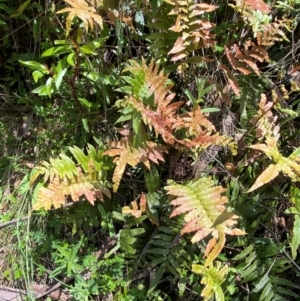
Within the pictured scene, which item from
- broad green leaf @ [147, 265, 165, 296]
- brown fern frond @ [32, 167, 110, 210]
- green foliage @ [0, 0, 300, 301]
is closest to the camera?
brown fern frond @ [32, 167, 110, 210]

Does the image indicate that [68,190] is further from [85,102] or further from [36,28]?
[36,28]

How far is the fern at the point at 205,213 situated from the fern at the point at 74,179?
1.05 ft

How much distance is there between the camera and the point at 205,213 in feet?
5.84

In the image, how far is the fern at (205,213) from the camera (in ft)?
5.59

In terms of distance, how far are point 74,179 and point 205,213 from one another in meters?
0.58

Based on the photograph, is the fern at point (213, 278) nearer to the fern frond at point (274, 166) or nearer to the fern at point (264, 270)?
the fern at point (264, 270)

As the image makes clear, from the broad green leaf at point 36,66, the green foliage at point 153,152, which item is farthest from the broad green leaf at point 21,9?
the broad green leaf at point 36,66

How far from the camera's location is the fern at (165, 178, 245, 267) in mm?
1703

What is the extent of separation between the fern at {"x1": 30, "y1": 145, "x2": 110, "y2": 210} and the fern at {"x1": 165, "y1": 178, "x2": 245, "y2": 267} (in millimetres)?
319

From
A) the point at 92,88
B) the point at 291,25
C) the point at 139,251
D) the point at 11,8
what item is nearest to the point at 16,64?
the point at 11,8

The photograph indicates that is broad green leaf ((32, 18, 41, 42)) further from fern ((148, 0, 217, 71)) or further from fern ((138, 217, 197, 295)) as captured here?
fern ((138, 217, 197, 295))

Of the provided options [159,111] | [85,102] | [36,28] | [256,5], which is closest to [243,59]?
[256,5]

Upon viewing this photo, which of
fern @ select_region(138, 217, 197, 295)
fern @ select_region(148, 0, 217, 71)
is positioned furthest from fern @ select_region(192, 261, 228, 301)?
fern @ select_region(148, 0, 217, 71)

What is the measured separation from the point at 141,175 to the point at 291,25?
3.25ft
